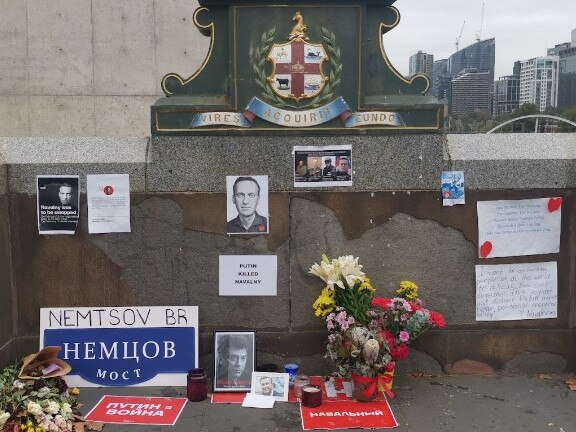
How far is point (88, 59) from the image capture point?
41.5 feet

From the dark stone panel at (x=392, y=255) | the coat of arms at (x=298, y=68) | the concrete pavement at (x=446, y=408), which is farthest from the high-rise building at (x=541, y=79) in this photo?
the coat of arms at (x=298, y=68)

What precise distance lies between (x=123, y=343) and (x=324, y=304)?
5.61ft

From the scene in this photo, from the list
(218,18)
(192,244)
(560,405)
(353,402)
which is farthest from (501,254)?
(218,18)

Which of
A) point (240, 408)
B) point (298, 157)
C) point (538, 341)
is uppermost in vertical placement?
point (298, 157)

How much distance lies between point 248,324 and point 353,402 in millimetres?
1106

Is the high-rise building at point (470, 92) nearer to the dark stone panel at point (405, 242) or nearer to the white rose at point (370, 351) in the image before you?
the dark stone panel at point (405, 242)

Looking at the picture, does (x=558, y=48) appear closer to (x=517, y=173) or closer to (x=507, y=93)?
(x=507, y=93)

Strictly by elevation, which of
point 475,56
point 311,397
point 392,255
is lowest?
point 311,397

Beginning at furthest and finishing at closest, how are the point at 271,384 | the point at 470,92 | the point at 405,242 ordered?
the point at 470,92, the point at 405,242, the point at 271,384

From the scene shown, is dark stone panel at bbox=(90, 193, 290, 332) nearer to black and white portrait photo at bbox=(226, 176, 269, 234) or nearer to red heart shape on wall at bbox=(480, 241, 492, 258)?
black and white portrait photo at bbox=(226, 176, 269, 234)

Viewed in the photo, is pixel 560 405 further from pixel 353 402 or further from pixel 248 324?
pixel 248 324

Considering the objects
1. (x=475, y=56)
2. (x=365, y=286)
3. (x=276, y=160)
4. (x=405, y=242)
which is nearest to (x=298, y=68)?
(x=276, y=160)

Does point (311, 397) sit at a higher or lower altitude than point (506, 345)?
lower

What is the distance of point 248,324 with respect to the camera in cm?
510
